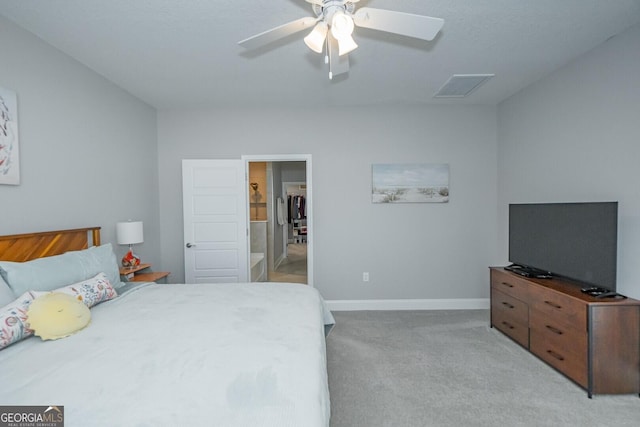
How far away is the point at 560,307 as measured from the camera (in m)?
2.36

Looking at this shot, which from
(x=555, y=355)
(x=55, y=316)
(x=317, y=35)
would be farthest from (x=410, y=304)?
(x=55, y=316)

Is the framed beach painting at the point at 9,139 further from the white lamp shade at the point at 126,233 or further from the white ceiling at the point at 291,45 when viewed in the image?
the white lamp shade at the point at 126,233

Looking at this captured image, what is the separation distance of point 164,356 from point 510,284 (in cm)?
303

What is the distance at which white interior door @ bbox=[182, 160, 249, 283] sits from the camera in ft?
12.8

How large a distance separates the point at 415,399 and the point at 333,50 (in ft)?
8.05

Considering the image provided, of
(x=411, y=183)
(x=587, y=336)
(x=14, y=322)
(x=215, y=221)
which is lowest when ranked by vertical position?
(x=587, y=336)

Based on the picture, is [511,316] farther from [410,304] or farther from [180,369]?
[180,369]

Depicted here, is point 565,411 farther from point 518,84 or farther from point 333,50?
point 518,84

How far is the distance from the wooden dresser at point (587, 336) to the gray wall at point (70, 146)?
4.08 meters

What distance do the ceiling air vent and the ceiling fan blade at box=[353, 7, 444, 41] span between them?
162 centimetres

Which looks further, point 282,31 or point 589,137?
point 589,137

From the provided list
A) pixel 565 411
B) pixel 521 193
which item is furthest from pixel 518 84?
pixel 565 411

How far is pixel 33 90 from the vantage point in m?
2.29

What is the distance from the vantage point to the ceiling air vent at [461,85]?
10.0 ft
